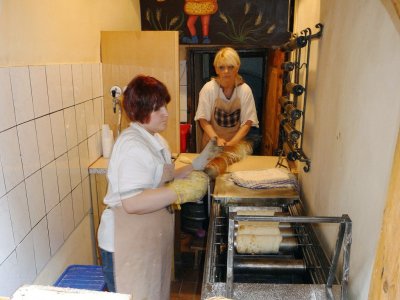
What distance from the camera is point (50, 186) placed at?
5.92 feet

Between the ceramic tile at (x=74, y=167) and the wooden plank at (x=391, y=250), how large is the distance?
1692mm

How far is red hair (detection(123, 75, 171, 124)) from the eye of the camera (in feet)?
5.09

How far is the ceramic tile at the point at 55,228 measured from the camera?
5.96 ft

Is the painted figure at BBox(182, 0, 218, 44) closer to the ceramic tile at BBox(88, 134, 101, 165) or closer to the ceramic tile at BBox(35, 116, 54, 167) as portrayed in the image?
the ceramic tile at BBox(88, 134, 101, 165)

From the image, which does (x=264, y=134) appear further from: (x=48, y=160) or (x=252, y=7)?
(x=48, y=160)

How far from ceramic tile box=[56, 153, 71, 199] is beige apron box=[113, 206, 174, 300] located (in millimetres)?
479

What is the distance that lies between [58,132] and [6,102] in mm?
481

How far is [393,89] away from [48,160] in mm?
1509

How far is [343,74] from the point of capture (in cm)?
134

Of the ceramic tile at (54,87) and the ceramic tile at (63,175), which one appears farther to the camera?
the ceramic tile at (63,175)

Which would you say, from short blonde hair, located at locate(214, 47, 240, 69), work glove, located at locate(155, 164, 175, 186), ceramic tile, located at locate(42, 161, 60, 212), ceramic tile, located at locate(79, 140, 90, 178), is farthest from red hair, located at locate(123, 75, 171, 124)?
short blonde hair, located at locate(214, 47, 240, 69)

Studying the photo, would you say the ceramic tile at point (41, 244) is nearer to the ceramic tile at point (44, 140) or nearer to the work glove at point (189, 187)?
the ceramic tile at point (44, 140)

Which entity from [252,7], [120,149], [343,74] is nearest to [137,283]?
[120,149]

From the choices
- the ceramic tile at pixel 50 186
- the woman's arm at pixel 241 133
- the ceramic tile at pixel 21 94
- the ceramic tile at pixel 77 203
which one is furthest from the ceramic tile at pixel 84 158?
the woman's arm at pixel 241 133
